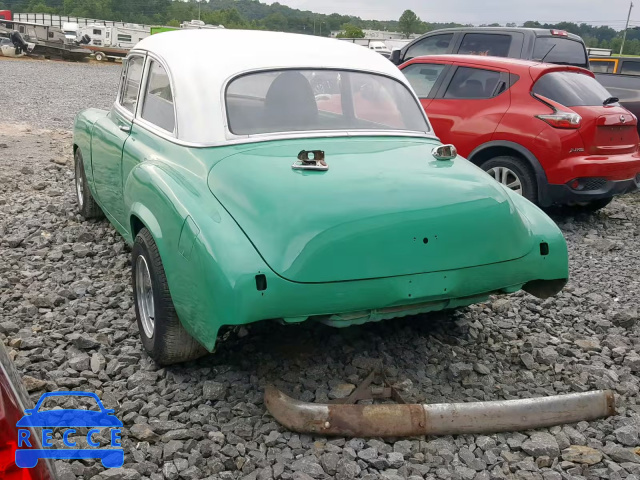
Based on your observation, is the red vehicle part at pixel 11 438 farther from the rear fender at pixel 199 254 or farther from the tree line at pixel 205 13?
the tree line at pixel 205 13

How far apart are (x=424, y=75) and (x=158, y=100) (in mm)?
4684

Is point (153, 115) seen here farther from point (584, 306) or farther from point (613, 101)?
point (613, 101)

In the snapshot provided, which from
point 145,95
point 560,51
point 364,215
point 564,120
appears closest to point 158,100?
point 145,95

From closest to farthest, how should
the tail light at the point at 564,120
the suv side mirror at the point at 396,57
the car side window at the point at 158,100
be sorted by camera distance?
the car side window at the point at 158,100
the tail light at the point at 564,120
the suv side mirror at the point at 396,57

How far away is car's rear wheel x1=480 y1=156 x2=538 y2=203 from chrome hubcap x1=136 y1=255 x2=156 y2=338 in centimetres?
447

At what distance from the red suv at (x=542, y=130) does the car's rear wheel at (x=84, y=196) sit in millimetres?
3962

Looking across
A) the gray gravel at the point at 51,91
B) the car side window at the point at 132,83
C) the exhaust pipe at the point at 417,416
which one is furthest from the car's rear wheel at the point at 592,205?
the gray gravel at the point at 51,91

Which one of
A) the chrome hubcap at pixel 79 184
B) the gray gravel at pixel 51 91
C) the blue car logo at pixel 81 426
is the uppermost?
the chrome hubcap at pixel 79 184

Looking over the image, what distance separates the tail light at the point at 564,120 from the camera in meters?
7.04

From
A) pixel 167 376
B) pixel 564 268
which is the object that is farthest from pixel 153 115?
pixel 564 268

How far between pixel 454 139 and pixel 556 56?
11.4ft

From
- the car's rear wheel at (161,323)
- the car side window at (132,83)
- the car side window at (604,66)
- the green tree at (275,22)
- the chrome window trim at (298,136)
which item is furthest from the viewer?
the green tree at (275,22)

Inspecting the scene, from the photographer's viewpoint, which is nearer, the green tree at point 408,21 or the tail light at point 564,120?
the tail light at point 564,120

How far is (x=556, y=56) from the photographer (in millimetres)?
10125
